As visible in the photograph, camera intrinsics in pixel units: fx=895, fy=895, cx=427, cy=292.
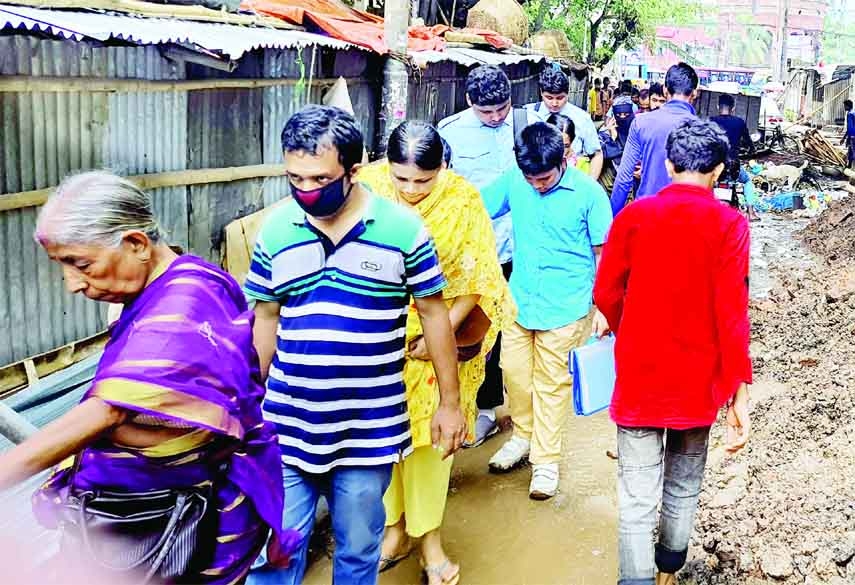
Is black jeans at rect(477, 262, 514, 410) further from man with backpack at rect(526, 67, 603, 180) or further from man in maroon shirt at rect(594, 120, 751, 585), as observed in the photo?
man in maroon shirt at rect(594, 120, 751, 585)

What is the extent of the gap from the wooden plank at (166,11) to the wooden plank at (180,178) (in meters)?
1.03

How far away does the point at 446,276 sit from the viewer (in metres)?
3.63

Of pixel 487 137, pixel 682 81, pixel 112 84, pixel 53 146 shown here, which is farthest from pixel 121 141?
pixel 682 81

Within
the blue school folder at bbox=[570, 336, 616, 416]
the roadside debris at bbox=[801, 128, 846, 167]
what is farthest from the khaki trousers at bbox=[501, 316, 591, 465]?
the roadside debris at bbox=[801, 128, 846, 167]

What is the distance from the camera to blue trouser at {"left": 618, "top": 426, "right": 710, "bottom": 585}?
3.44 m

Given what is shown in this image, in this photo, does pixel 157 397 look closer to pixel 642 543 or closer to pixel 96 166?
pixel 642 543

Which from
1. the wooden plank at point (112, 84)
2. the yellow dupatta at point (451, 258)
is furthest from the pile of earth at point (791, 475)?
the wooden plank at point (112, 84)

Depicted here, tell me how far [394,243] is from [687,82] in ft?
13.9

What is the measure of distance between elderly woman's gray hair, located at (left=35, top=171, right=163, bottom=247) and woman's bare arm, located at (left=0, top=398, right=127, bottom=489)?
38 centimetres

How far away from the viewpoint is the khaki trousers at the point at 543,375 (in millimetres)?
4719

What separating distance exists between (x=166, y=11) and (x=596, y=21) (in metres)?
21.7

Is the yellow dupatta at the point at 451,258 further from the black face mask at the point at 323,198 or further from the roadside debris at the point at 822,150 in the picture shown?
the roadside debris at the point at 822,150

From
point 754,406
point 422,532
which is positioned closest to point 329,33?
point 754,406

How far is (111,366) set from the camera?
75.5 inches
